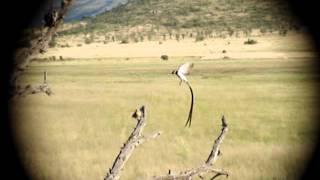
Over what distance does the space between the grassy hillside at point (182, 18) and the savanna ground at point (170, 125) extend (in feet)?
204

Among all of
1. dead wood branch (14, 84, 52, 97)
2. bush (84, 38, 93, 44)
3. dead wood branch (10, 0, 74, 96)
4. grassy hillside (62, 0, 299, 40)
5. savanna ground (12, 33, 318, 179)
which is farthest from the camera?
grassy hillside (62, 0, 299, 40)

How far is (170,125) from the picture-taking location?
13.8m

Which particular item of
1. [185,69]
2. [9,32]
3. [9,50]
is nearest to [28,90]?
[9,50]

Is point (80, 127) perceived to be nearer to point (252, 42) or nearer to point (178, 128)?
point (178, 128)

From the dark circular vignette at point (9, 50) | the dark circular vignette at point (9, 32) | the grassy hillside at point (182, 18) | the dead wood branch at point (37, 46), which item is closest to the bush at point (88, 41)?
the grassy hillside at point (182, 18)

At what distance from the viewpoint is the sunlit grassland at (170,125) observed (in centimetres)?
901

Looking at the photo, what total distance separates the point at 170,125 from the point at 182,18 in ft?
297

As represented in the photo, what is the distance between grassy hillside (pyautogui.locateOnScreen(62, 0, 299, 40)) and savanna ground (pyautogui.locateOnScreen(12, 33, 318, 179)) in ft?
204

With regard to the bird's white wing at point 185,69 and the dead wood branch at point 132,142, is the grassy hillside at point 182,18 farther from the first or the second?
the bird's white wing at point 185,69

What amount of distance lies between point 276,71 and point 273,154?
20639mm

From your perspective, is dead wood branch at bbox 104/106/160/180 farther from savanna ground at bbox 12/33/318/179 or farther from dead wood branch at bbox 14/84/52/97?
savanna ground at bbox 12/33/318/179

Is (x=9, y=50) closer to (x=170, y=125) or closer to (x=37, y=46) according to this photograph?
(x=37, y=46)

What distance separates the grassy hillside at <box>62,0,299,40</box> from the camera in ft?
298

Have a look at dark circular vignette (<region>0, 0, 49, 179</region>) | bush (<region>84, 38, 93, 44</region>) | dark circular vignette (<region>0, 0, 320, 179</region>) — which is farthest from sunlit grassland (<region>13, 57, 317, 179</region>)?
bush (<region>84, 38, 93, 44</region>)
